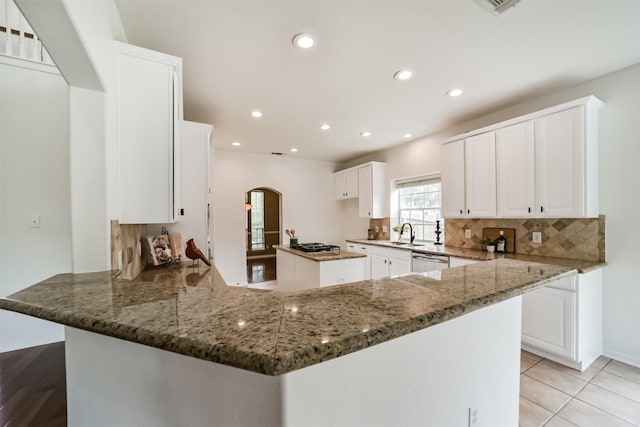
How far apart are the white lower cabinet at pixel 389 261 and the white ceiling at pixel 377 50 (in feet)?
6.47

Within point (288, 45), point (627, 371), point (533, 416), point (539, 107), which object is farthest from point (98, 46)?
point (627, 371)

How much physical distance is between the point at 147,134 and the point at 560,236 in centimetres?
384

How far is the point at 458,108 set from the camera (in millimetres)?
3002

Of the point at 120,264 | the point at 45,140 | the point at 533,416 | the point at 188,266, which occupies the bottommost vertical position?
the point at 533,416

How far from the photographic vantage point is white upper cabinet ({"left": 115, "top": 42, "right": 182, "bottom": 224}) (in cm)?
154

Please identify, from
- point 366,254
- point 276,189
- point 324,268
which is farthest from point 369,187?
point 324,268

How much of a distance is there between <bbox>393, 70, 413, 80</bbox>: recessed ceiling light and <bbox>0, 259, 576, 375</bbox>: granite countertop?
1935 millimetres

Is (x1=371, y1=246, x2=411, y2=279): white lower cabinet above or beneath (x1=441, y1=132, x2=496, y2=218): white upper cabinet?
beneath

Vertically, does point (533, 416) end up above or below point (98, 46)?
below

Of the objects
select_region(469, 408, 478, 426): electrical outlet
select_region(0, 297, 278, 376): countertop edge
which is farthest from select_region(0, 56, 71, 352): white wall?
select_region(469, 408, 478, 426): electrical outlet

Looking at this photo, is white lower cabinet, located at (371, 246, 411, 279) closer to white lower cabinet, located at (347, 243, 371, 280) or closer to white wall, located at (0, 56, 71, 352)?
white lower cabinet, located at (347, 243, 371, 280)

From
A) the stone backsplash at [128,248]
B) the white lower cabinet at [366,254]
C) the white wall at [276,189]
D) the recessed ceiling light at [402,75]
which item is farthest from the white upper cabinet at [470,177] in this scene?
the stone backsplash at [128,248]

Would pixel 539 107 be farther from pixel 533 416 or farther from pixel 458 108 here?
pixel 533 416

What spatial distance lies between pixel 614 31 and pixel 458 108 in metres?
1.29
